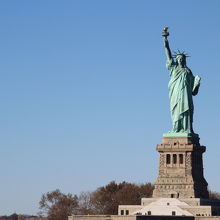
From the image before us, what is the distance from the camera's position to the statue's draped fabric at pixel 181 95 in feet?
280

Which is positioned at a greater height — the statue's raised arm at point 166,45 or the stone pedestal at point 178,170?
the statue's raised arm at point 166,45

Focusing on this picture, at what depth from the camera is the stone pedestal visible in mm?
83500

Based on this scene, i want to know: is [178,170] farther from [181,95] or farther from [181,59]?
[181,59]

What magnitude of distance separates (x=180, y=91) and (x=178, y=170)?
6521 millimetres

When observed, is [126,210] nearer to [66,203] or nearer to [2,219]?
[66,203]

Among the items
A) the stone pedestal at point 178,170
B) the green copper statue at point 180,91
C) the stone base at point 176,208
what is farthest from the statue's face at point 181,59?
the stone base at point 176,208

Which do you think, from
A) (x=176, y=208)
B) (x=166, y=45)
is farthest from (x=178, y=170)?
(x=166, y=45)

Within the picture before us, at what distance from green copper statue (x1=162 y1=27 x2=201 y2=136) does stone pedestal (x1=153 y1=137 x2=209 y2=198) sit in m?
0.98

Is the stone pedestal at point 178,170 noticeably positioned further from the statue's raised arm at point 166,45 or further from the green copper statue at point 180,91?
the statue's raised arm at point 166,45

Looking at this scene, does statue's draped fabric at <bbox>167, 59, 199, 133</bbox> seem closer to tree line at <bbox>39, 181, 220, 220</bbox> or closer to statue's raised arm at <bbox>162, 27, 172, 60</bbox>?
statue's raised arm at <bbox>162, 27, 172, 60</bbox>

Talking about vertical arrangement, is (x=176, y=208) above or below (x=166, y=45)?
below

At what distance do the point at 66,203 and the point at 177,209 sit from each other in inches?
1065

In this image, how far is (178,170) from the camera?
84.3m

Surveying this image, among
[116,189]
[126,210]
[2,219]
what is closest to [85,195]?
[116,189]
